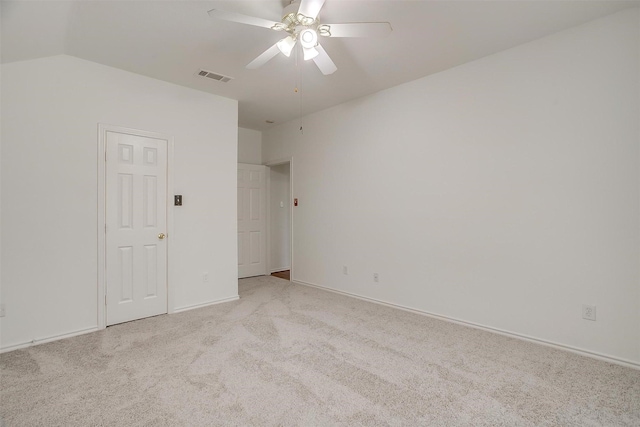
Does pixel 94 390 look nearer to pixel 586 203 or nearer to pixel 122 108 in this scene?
pixel 122 108

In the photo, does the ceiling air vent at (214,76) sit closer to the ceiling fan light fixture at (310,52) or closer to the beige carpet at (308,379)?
the ceiling fan light fixture at (310,52)

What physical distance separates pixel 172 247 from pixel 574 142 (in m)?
4.12

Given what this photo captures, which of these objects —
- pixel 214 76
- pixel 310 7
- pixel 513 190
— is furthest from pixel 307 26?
pixel 513 190

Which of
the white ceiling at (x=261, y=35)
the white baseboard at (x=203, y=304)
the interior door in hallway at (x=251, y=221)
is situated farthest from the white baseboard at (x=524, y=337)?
the white ceiling at (x=261, y=35)

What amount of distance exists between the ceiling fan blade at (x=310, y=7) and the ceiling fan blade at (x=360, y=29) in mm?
118

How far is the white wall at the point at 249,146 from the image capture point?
5.61 m

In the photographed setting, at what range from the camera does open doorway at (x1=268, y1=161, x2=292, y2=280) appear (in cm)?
591

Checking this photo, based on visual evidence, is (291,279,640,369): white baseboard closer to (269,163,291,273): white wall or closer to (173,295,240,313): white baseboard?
(173,295,240,313): white baseboard

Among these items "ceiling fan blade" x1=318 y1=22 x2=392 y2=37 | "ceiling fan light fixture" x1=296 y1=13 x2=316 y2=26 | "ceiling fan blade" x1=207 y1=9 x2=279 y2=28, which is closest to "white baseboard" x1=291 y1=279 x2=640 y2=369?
"ceiling fan blade" x1=318 y1=22 x2=392 y2=37

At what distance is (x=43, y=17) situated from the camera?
2254 mm

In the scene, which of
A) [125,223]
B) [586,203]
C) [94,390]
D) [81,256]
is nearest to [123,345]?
[94,390]

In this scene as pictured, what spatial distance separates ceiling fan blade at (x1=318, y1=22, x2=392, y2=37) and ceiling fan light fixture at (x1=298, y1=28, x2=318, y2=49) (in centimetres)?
5

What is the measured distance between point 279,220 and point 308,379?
410 cm

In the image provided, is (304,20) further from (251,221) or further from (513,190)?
(251,221)
